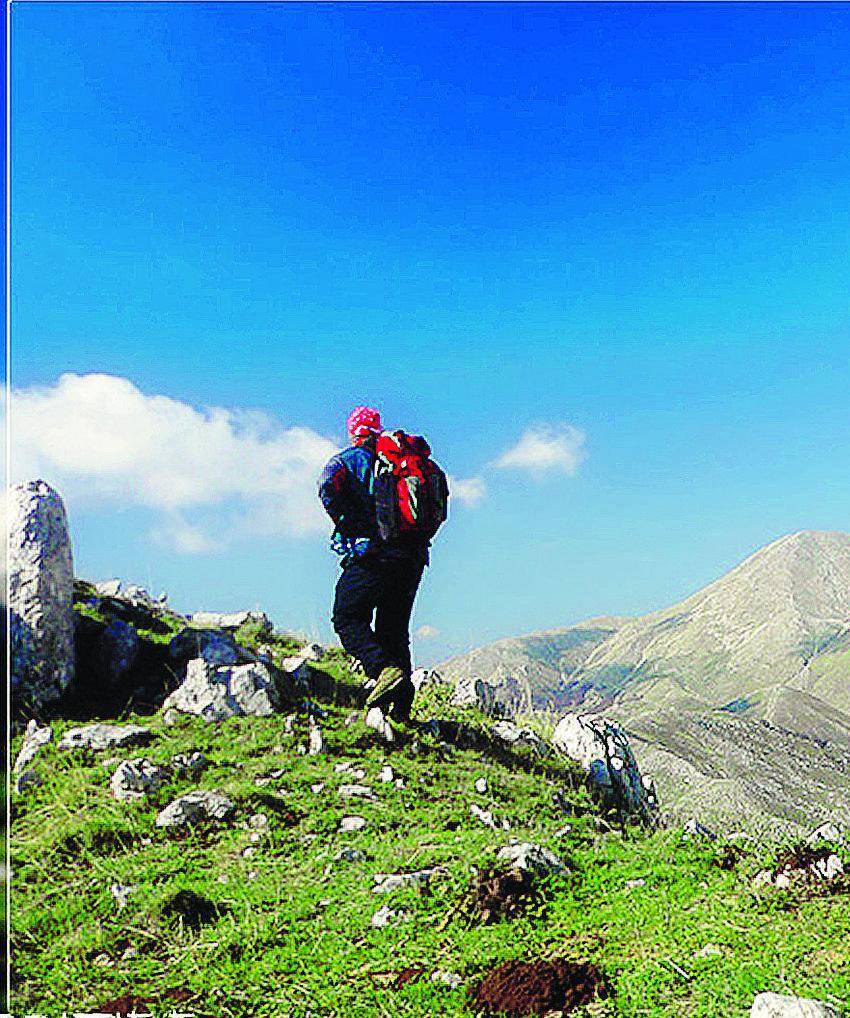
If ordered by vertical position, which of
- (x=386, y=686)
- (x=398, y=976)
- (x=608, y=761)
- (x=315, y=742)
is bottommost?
(x=398, y=976)

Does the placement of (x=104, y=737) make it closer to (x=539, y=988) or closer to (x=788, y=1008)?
(x=539, y=988)

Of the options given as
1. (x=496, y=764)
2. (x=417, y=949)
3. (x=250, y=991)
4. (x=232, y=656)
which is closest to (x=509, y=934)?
(x=417, y=949)

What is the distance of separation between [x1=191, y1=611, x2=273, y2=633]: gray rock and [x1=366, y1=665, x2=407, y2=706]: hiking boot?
407 centimetres

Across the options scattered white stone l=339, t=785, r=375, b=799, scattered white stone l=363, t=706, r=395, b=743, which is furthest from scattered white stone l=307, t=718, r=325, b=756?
scattered white stone l=339, t=785, r=375, b=799

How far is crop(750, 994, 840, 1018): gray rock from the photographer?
138 inches

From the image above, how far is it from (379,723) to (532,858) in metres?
4.24

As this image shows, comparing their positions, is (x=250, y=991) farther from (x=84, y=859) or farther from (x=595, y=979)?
(x=84, y=859)

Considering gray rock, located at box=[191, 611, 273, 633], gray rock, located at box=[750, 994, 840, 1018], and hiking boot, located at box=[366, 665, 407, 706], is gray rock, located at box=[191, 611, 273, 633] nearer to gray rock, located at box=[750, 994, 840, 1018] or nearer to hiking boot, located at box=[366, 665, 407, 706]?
hiking boot, located at box=[366, 665, 407, 706]

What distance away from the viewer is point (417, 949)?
4.91 meters

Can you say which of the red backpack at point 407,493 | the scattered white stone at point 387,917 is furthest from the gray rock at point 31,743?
the scattered white stone at point 387,917

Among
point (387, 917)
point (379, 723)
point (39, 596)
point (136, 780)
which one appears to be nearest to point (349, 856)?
Answer: point (387, 917)

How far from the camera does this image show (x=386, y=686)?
10000 millimetres

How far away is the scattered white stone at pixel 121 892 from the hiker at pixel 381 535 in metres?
3.97

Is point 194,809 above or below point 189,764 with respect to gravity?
below
